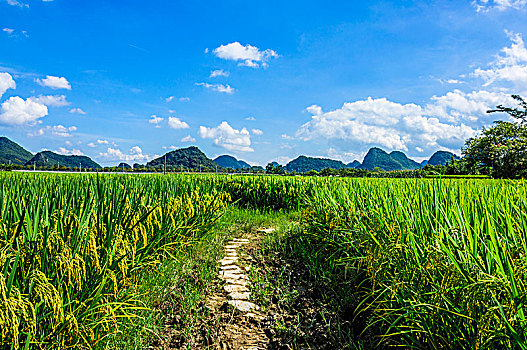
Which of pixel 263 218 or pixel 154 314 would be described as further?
pixel 263 218

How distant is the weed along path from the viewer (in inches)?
92.0

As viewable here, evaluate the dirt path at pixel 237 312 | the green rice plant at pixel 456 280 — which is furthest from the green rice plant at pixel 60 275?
the green rice plant at pixel 456 280

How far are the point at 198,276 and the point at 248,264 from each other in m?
0.84

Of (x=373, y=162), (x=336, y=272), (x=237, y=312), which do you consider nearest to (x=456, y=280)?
(x=237, y=312)

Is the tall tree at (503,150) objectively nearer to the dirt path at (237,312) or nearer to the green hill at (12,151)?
the dirt path at (237,312)

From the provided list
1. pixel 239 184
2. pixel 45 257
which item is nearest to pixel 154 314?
pixel 45 257

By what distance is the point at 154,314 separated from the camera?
2553mm

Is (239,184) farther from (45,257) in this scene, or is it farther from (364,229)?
(45,257)

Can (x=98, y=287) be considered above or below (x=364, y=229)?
below

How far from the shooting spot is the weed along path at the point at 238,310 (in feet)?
7.66

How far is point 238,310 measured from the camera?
277 cm

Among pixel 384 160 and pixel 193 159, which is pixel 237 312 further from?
pixel 384 160

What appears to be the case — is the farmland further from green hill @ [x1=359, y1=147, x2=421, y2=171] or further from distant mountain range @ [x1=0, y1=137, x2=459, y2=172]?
green hill @ [x1=359, y1=147, x2=421, y2=171]

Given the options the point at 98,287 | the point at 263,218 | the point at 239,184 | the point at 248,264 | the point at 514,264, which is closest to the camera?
the point at 514,264
